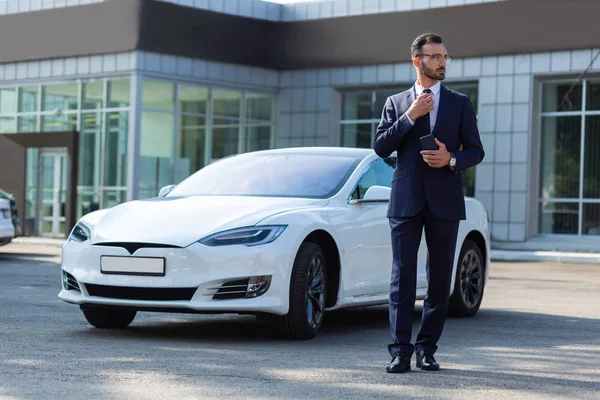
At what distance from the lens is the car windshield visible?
907 centimetres

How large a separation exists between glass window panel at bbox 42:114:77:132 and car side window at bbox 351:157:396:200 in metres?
19.0

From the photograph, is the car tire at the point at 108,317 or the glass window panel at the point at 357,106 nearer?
the car tire at the point at 108,317

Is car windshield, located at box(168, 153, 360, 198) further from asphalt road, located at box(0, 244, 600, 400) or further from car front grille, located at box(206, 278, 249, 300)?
car front grille, located at box(206, 278, 249, 300)

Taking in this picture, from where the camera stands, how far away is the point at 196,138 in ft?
93.0

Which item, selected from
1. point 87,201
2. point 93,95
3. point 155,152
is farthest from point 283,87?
point 87,201

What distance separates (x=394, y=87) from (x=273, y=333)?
2019 centimetres

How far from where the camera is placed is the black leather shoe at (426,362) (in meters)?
6.66

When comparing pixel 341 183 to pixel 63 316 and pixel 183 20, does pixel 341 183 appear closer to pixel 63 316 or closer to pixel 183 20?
pixel 63 316

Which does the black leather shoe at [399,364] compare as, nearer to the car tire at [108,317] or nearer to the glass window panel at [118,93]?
the car tire at [108,317]

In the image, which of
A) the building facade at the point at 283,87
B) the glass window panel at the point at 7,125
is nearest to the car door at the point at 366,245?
the building facade at the point at 283,87

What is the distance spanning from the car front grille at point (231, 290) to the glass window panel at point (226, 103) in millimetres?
21085

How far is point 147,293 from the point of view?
7.96m

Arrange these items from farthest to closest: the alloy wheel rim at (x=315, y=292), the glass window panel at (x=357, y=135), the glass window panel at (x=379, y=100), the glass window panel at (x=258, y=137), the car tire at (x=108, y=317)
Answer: the glass window panel at (x=258, y=137) < the glass window panel at (x=357, y=135) < the glass window panel at (x=379, y=100) < the car tire at (x=108, y=317) < the alloy wheel rim at (x=315, y=292)

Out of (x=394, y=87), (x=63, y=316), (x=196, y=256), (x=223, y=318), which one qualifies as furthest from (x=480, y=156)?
(x=394, y=87)
